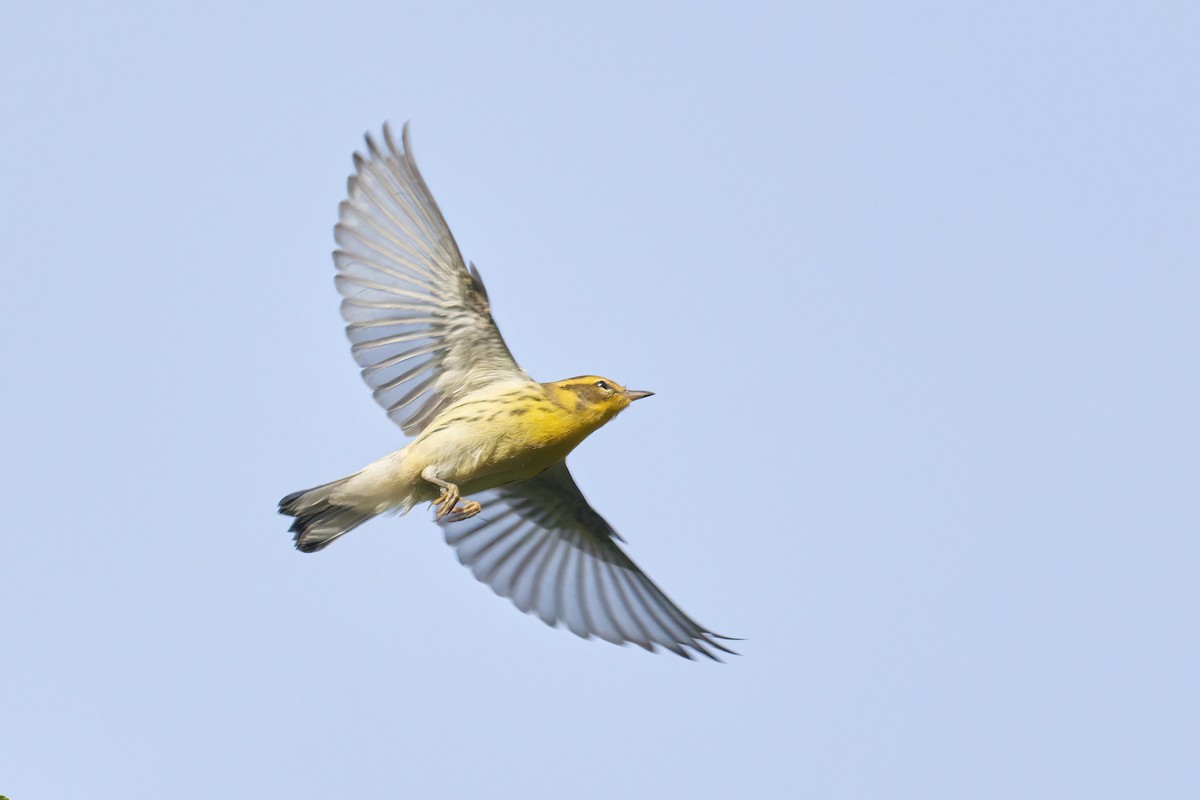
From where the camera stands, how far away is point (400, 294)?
11.4 m

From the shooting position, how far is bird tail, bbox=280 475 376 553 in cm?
1102

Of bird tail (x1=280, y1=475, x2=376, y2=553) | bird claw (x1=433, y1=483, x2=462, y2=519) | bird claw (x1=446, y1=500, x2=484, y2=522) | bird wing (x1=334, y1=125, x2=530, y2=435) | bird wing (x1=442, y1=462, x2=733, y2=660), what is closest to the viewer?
bird claw (x1=433, y1=483, x2=462, y2=519)

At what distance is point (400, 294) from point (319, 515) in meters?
1.62

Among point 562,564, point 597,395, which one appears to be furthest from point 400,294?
point 562,564

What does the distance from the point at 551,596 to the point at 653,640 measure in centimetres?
92

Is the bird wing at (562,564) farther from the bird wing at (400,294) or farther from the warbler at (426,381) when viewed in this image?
the bird wing at (400,294)

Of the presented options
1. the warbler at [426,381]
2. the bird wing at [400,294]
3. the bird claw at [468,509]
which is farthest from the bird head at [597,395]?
the bird claw at [468,509]

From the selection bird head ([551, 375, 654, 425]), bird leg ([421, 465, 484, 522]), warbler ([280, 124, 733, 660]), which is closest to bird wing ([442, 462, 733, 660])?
warbler ([280, 124, 733, 660])

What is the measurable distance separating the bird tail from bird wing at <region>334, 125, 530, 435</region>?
2.45 ft

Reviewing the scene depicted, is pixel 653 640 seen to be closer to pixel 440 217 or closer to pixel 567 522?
pixel 567 522

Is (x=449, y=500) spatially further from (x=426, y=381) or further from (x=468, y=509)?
(x=426, y=381)

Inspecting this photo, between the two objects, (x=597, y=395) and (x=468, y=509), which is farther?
(x=597, y=395)

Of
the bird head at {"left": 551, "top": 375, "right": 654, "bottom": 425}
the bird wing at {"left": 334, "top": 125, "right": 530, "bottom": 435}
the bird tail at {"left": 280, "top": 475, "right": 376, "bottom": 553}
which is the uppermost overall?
the bird wing at {"left": 334, "top": 125, "right": 530, "bottom": 435}

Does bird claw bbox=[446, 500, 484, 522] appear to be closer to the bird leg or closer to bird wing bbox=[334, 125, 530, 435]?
the bird leg
